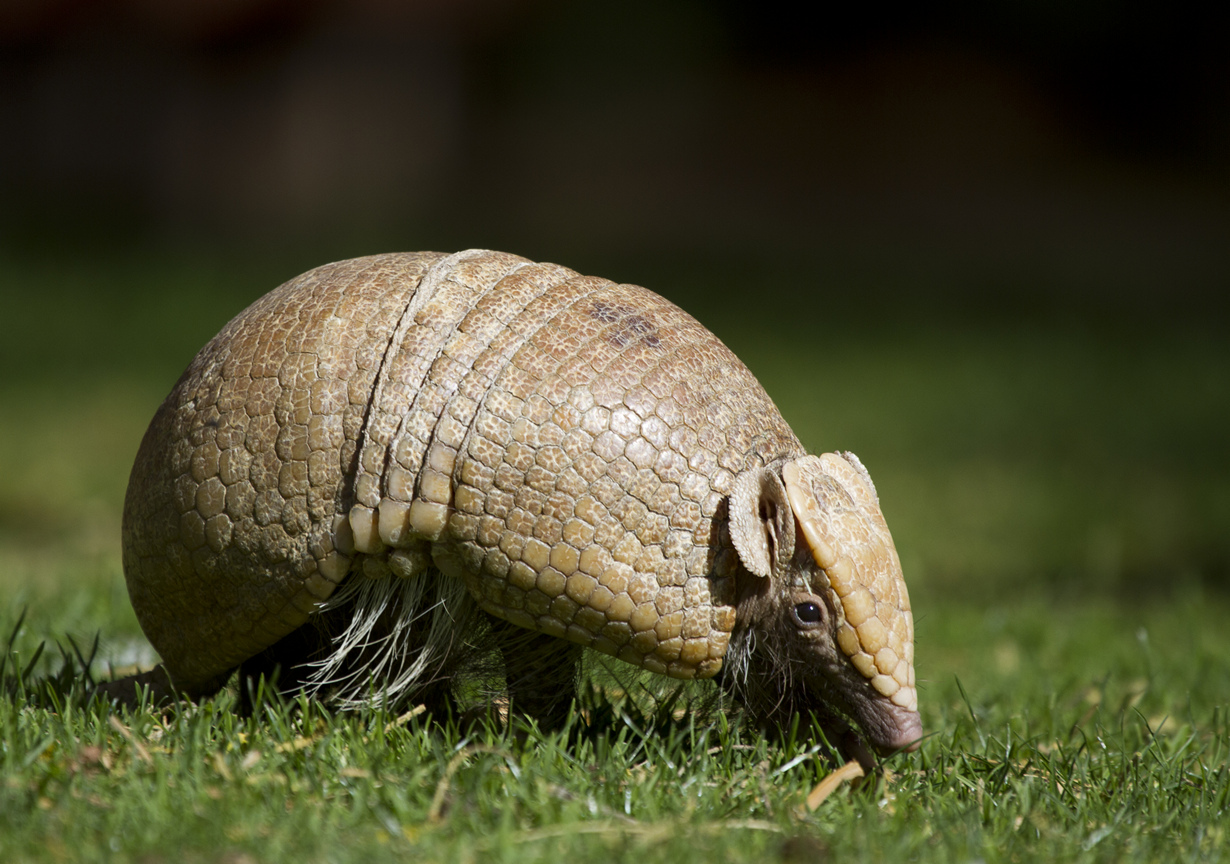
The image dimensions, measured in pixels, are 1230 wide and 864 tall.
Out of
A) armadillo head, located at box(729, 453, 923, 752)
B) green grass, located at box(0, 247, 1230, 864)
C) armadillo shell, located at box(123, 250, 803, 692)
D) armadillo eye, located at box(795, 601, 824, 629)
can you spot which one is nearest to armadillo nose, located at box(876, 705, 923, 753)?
armadillo head, located at box(729, 453, 923, 752)

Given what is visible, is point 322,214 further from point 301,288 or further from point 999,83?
point 301,288

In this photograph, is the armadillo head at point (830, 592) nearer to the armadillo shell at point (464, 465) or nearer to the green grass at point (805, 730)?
the armadillo shell at point (464, 465)

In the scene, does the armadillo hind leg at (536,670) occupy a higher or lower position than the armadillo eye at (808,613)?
lower

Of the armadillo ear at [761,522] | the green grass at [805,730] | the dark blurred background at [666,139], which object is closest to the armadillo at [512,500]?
the armadillo ear at [761,522]

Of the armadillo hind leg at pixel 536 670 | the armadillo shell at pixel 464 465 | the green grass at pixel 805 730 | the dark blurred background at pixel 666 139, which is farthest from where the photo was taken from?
the dark blurred background at pixel 666 139

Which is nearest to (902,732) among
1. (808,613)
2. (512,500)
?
(808,613)

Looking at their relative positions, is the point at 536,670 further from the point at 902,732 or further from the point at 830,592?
the point at 902,732

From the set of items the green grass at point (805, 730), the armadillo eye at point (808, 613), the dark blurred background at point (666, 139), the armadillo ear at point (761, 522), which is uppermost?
the dark blurred background at point (666, 139)
